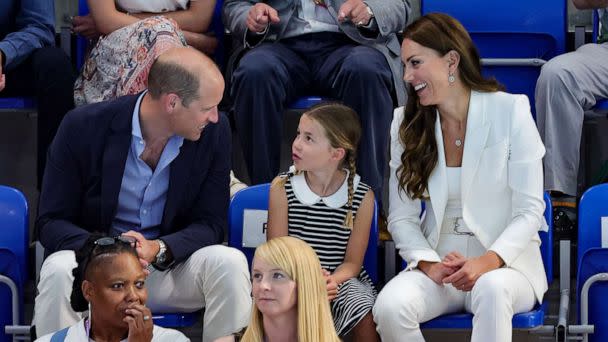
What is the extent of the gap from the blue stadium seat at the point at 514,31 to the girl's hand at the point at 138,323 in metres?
2.14

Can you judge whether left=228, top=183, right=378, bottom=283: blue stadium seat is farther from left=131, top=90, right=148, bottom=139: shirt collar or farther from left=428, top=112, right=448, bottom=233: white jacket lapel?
left=131, top=90, right=148, bottom=139: shirt collar

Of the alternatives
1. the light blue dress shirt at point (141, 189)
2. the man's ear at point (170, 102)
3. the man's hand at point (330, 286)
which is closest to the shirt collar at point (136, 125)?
the light blue dress shirt at point (141, 189)

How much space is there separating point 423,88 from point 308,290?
958 mm

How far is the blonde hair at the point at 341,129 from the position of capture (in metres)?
4.54

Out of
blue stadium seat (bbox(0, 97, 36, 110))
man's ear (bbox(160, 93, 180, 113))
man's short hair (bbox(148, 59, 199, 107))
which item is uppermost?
man's short hair (bbox(148, 59, 199, 107))

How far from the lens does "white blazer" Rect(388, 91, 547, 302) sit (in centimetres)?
435

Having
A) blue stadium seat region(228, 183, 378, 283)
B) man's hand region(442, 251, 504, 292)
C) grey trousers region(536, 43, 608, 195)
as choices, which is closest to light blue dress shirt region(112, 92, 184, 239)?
blue stadium seat region(228, 183, 378, 283)

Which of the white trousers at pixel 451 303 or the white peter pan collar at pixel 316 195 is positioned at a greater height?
the white peter pan collar at pixel 316 195

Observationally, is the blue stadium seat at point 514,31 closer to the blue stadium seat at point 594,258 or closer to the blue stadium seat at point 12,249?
the blue stadium seat at point 594,258

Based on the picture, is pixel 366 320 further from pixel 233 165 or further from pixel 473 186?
pixel 233 165

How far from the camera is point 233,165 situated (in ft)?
19.1

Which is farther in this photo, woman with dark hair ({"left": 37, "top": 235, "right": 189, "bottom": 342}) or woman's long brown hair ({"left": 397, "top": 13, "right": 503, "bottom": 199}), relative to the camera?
woman's long brown hair ({"left": 397, "top": 13, "right": 503, "bottom": 199})

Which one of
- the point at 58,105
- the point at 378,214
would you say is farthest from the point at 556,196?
the point at 58,105

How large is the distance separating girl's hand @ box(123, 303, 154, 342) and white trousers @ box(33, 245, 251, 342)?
38cm
